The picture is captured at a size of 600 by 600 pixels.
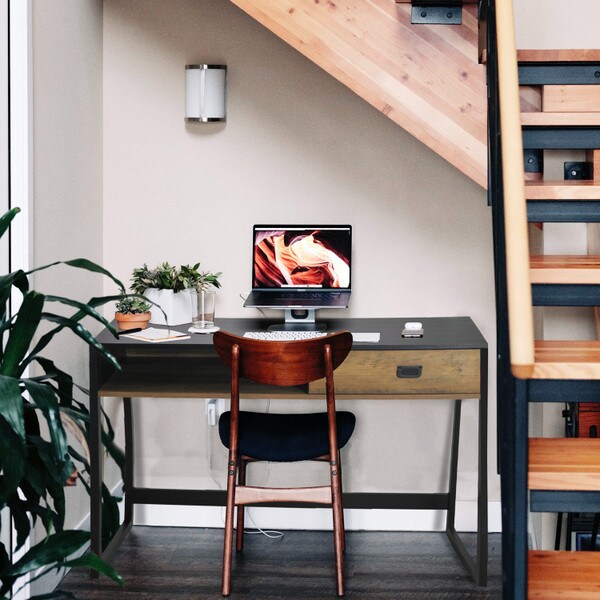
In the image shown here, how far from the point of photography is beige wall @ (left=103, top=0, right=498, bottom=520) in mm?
3781

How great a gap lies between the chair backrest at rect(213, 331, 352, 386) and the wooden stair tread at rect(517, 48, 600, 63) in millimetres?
1013

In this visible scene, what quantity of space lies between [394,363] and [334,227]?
70 centimetres

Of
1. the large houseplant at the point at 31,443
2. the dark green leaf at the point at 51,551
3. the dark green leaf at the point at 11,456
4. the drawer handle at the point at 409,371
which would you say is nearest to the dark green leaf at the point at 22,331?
the large houseplant at the point at 31,443

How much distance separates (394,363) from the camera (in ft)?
10.7

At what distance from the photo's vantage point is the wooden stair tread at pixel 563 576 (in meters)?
1.97

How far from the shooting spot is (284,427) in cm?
337

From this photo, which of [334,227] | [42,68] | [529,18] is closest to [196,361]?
[334,227]

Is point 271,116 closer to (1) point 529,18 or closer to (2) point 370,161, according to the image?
(2) point 370,161

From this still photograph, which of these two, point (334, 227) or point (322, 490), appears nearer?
point (322, 490)

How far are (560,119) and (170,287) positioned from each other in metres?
1.63

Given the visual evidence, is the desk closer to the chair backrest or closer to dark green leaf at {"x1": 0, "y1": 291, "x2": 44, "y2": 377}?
the chair backrest

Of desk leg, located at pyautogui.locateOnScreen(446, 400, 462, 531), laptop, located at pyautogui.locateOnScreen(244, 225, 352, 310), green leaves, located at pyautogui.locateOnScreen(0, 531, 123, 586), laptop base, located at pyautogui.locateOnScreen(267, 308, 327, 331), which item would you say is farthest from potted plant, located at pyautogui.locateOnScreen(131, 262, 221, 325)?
green leaves, located at pyautogui.locateOnScreen(0, 531, 123, 586)

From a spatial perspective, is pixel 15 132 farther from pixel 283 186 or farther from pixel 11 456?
pixel 11 456

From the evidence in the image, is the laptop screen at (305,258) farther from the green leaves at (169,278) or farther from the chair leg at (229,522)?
the chair leg at (229,522)
